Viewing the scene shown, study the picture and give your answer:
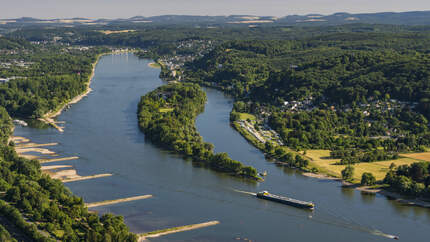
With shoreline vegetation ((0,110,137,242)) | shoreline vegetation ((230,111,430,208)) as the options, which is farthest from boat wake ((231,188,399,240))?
shoreline vegetation ((0,110,137,242))

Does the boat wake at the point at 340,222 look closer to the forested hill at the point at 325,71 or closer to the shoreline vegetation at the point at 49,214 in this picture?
the shoreline vegetation at the point at 49,214

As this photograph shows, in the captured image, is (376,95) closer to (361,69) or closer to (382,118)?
(382,118)

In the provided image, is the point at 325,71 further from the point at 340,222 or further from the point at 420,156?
the point at 340,222

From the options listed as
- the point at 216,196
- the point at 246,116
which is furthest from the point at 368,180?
the point at 246,116

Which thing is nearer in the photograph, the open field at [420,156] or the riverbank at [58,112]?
the open field at [420,156]

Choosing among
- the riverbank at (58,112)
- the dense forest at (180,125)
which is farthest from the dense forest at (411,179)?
the riverbank at (58,112)

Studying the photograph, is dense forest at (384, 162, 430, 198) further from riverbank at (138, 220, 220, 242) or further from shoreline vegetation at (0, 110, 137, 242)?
shoreline vegetation at (0, 110, 137, 242)
